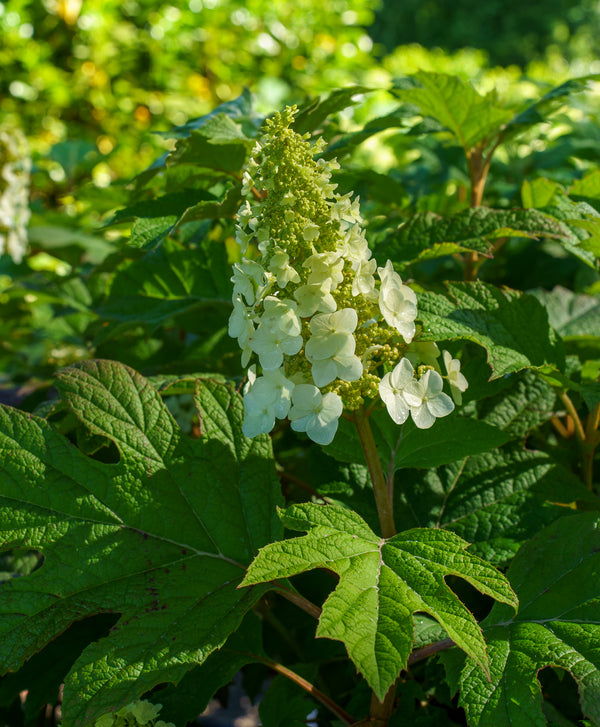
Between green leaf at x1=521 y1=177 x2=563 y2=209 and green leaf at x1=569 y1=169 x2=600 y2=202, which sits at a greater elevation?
green leaf at x1=569 y1=169 x2=600 y2=202

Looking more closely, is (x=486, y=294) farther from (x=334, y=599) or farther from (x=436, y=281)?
(x=436, y=281)

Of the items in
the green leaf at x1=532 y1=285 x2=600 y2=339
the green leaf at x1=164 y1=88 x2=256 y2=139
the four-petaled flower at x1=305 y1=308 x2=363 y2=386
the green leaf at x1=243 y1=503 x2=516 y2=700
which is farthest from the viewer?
the green leaf at x1=532 y1=285 x2=600 y2=339

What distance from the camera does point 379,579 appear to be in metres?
0.85

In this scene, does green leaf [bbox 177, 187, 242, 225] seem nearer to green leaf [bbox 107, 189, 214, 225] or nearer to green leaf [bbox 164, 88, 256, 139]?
green leaf [bbox 107, 189, 214, 225]

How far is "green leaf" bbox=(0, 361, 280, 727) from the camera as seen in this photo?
90 cm

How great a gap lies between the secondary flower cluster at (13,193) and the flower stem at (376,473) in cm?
185

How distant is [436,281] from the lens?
6.36ft

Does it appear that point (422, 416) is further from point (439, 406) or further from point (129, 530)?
point (129, 530)

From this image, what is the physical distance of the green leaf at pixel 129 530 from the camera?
0.90 m

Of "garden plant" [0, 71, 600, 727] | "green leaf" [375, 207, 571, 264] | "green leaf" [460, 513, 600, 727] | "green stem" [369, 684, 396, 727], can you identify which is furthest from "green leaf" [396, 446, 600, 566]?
"green leaf" [375, 207, 571, 264]

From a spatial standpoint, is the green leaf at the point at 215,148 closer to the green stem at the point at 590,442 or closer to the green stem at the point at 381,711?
the green stem at the point at 590,442

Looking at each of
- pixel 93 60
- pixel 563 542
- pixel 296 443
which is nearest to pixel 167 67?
pixel 93 60

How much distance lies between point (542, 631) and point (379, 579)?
0.83 ft

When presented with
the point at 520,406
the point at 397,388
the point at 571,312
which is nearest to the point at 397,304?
the point at 397,388
